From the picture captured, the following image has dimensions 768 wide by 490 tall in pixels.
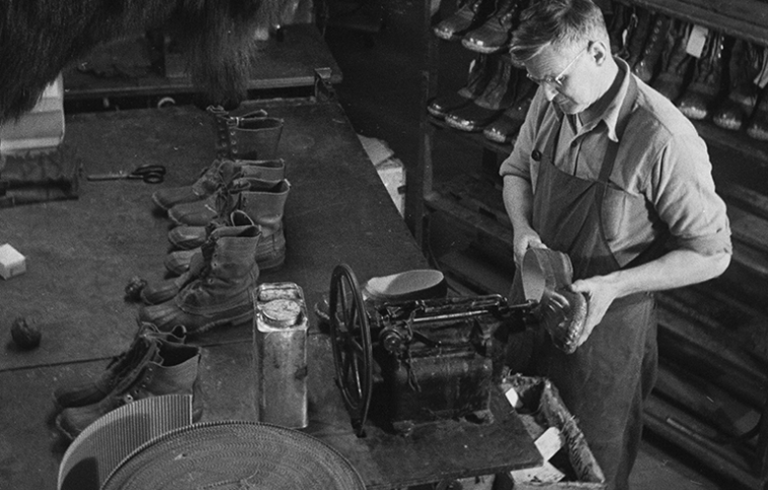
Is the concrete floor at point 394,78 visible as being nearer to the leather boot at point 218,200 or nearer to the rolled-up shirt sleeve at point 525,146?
the leather boot at point 218,200

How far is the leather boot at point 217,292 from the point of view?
3652 millimetres

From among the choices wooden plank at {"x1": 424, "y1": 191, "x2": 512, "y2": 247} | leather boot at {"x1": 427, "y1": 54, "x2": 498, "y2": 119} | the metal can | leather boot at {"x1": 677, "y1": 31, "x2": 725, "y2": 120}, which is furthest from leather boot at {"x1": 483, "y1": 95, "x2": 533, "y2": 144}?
the metal can

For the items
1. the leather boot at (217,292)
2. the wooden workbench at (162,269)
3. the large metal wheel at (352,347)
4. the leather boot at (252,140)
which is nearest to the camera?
the large metal wheel at (352,347)

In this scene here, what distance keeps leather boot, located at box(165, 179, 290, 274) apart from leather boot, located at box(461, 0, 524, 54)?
1187mm

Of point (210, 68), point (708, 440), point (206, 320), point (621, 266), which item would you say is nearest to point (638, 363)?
point (621, 266)

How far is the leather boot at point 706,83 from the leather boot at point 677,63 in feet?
0.17

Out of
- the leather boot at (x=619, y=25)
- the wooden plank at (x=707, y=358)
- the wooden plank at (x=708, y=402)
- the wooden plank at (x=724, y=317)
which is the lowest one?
the wooden plank at (x=708, y=402)

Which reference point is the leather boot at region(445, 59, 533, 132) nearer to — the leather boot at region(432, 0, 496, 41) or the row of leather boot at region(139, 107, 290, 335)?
the leather boot at region(432, 0, 496, 41)

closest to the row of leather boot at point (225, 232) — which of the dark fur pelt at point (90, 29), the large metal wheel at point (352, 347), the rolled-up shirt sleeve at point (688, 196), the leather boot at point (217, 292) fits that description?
the leather boot at point (217, 292)

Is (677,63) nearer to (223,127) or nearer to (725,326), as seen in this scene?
(725,326)

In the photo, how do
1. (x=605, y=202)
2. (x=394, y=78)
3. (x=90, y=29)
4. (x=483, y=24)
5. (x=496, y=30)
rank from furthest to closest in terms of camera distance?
(x=394, y=78) < (x=483, y=24) < (x=496, y=30) < (x=605, y=202) < (x=90, y=29)

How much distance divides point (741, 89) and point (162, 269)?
2.15 m

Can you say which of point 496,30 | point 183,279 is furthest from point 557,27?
point 496,30

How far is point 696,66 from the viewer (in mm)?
4219
